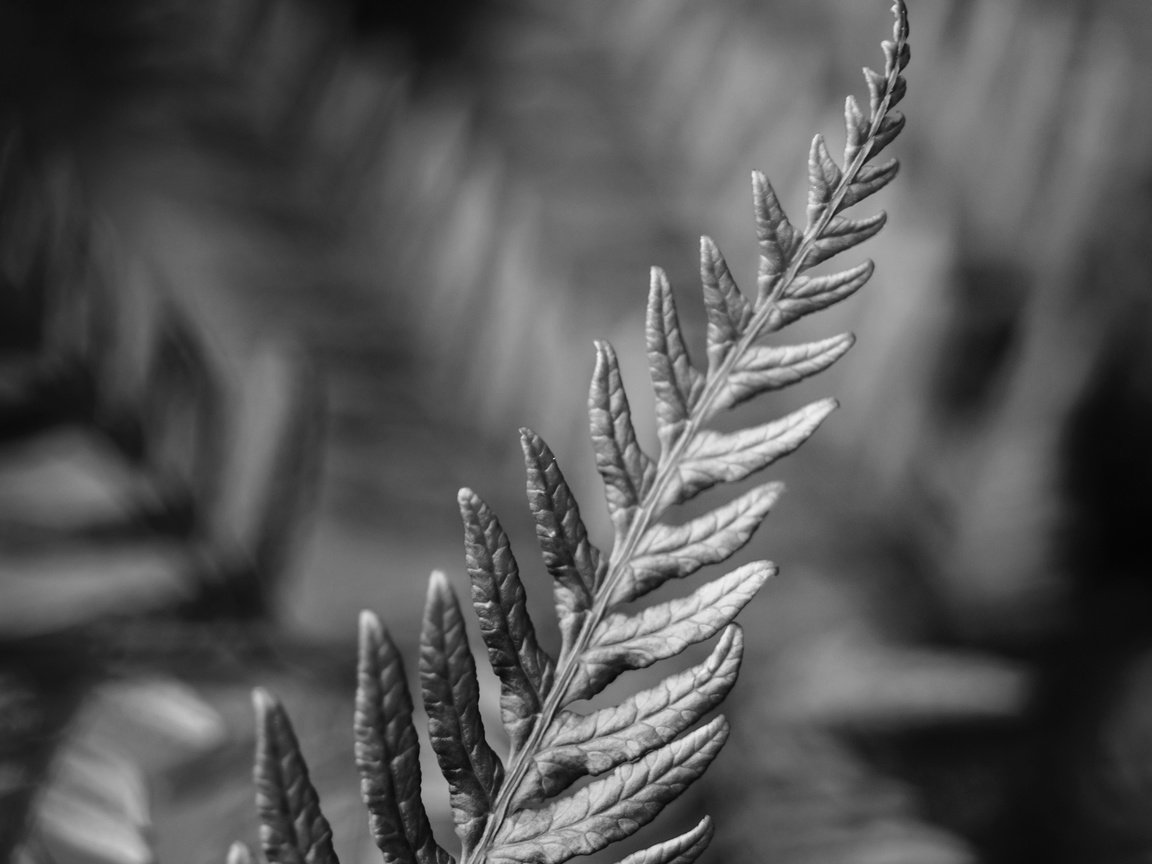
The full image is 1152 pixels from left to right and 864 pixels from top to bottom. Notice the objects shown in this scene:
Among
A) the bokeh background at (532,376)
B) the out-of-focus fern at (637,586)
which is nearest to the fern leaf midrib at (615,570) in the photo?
the out-of-focus fern at (637,586)

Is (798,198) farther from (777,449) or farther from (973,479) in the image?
(777,449)

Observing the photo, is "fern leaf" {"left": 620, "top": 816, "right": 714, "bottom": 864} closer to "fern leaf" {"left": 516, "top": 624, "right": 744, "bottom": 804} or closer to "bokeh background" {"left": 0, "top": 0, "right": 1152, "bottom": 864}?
"fern leaf" {"left": 516, "top": 624, "right": 744, "bottom": 804}

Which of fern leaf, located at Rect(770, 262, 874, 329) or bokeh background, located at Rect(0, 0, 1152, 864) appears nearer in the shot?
fern leaf, located at Rect(770, 262, 874, 329)

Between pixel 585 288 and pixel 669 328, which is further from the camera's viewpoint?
pixel 585 288

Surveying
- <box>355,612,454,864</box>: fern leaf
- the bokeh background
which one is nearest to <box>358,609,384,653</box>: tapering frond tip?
<box>355,612,454,864</box>: fern leaf

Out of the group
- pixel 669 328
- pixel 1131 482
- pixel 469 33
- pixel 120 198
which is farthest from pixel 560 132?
pixel 669 328

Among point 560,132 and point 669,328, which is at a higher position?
point 560,132

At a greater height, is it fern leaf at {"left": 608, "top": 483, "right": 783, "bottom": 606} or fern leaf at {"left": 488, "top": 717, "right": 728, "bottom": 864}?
fern leaf at {"left": 608, "top": 483, "right": 783, "bottom": 606}
